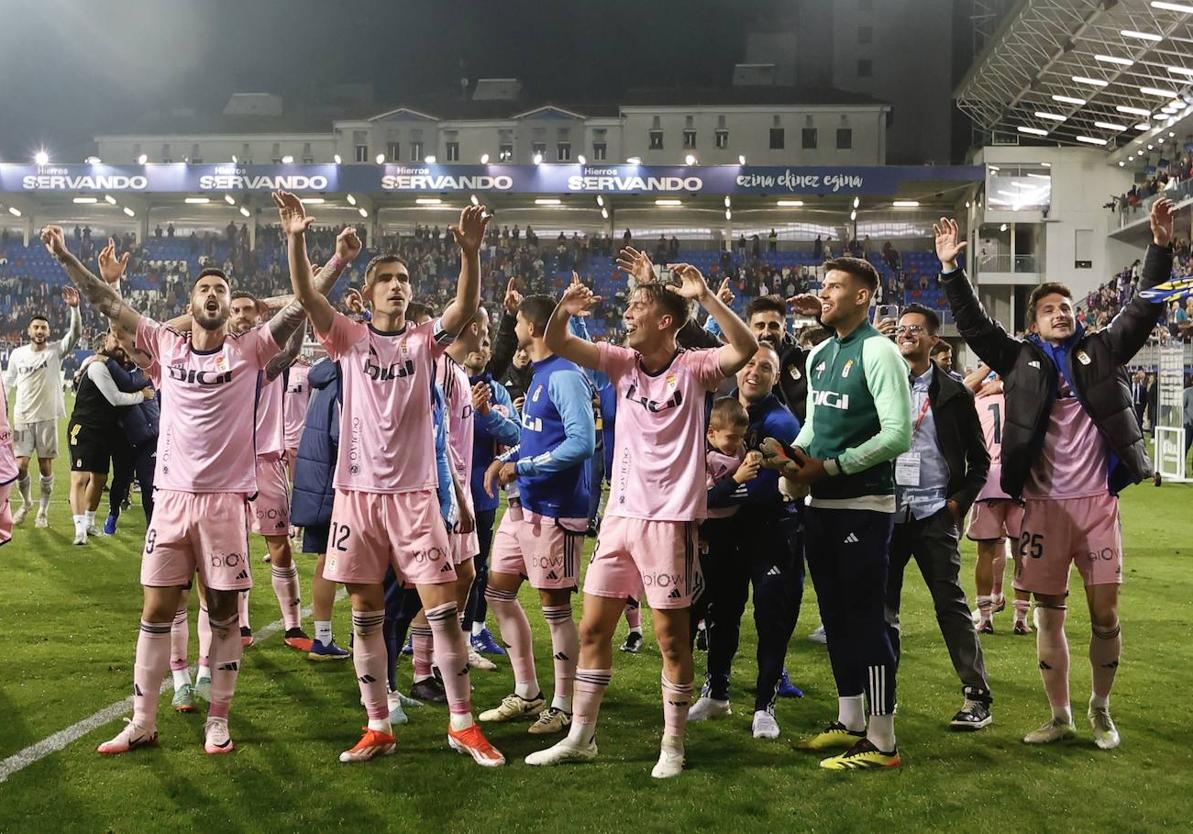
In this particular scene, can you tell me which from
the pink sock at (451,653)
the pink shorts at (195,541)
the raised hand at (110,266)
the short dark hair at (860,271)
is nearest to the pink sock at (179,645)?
the pink shorts at (195,541)

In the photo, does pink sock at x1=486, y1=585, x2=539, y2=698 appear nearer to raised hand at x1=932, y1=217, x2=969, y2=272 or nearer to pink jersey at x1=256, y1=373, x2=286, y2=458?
pink jersey at x1=256, y1=373, x2=286, y2=458

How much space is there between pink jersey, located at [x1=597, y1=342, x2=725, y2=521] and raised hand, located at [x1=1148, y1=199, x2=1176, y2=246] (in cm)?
235

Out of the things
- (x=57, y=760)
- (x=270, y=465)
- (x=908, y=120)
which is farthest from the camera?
(x=908, y=120)

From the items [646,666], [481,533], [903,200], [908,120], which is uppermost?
[908,120]

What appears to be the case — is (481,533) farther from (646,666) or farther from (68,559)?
(68,559)

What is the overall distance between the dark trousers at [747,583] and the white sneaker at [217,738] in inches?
98.9

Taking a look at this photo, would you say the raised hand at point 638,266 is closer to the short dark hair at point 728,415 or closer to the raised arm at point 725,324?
the raised arm at point 725,324

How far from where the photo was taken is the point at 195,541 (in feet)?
16.9

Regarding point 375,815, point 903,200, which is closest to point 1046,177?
point 903,200

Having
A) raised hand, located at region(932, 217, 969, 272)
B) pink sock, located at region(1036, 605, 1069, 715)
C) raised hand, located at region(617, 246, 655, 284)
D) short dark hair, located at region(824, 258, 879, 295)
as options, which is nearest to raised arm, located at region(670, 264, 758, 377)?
raised hand, located at region(617, 246, 655, 284)

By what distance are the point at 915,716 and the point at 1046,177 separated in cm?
4566

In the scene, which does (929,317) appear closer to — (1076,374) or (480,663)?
(1076,374)

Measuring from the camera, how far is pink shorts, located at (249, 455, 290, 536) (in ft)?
24.5

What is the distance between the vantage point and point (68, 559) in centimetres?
1072
